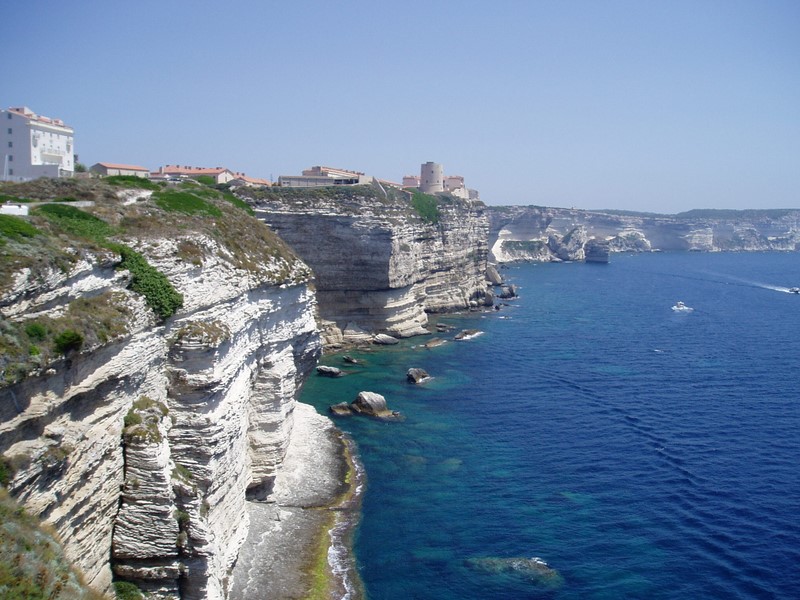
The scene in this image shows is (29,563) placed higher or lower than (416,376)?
higher

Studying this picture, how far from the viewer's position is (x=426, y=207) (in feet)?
301

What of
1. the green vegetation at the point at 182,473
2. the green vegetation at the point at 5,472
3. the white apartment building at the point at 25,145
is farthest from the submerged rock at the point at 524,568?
the white apartment building at the point at 25,145

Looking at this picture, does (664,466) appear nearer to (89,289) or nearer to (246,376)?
(246,376)

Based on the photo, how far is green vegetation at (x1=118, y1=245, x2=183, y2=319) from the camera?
864 inches

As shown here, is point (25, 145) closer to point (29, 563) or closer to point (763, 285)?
point (29, 563)

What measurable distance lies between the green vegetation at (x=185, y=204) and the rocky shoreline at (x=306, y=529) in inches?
569

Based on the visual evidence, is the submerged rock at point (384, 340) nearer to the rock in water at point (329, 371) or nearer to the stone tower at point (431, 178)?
the rock in water at point (329, 371)

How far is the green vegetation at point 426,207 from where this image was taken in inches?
3494

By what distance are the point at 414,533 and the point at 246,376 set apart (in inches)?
449

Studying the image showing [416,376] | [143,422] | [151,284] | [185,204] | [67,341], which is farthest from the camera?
[416,376]

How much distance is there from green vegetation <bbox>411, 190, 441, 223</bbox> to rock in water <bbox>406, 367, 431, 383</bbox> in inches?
1326

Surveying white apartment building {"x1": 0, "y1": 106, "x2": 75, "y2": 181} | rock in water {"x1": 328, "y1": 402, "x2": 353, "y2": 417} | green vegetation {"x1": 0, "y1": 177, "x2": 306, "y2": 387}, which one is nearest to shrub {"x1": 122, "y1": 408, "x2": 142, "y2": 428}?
green vegetation {"x1": 0, "y1": 177, "x2": 306, "y2": 387}

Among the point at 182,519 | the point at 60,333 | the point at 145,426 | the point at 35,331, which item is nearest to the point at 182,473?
the point at 182,519

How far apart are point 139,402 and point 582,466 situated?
26846mm
